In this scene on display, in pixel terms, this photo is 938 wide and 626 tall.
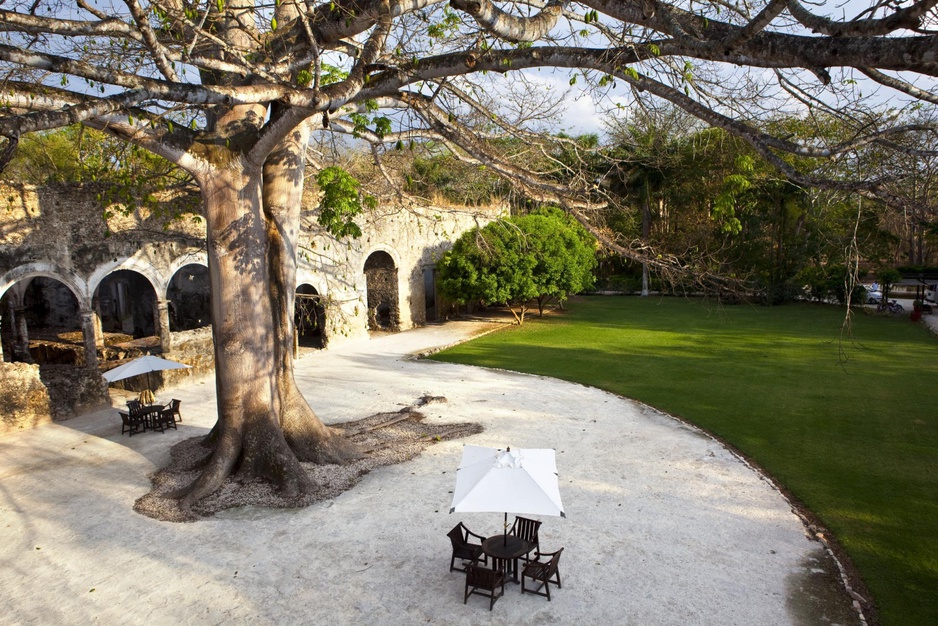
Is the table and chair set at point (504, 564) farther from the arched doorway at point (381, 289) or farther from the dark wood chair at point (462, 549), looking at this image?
the arched doorway at point (381, 289)

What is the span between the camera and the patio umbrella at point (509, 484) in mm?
6555

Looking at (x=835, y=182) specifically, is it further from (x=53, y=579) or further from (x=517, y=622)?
(x=53, y=579)

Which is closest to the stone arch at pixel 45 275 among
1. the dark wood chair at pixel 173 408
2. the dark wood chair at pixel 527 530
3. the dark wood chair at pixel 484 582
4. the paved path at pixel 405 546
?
the paved path at pixel 405 546

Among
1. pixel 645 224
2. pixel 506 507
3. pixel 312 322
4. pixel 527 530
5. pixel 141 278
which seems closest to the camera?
pixel 506 507

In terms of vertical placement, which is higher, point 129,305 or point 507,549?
point 129,305

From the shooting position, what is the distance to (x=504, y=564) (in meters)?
7.08

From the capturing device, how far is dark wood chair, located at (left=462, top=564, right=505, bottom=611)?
6.50 meters

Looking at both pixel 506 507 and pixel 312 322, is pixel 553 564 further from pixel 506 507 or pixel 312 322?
pixel 312 322

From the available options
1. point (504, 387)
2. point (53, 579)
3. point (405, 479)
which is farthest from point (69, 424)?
point (504, 387)

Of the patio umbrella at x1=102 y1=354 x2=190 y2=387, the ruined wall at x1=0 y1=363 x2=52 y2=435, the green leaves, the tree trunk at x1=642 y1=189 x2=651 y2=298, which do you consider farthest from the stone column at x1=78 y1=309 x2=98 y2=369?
the tree trunk at x1=642 y1=189 x2=651 y2=298

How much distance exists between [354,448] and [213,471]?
2.37m

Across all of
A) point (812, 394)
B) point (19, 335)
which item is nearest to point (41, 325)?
point (19, 335)

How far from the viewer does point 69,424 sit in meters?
13.1

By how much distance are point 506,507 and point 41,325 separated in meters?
24.6
